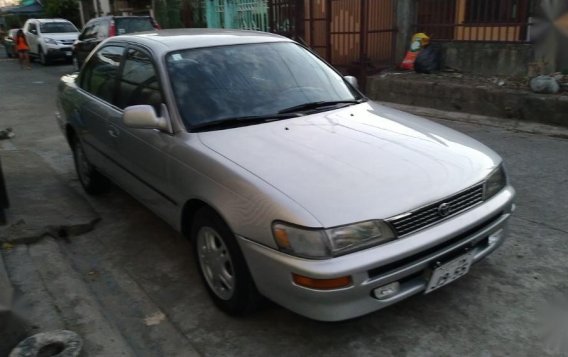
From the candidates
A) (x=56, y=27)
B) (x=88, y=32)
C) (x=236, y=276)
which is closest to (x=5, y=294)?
(x=236, y=276)

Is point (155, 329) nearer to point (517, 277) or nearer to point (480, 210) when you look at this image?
point (480, 210)

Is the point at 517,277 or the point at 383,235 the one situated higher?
the point at 383,235

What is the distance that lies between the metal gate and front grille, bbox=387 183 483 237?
6.83m

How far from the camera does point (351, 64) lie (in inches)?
375

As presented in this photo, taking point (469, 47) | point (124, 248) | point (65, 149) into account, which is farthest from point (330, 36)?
point (124, 248)

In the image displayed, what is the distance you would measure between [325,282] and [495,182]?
1.32 m

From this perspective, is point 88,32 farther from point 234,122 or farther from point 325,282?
point 325,282

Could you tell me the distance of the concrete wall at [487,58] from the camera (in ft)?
24.3

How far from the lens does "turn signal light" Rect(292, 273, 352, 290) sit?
231 cm

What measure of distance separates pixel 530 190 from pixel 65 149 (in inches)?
228

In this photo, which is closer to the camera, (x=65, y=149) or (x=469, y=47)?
(x=65, y=149)

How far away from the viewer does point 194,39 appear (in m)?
3.78

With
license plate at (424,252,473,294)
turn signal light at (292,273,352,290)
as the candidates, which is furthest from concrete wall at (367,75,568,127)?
turn signal light at (292,273,352,290)

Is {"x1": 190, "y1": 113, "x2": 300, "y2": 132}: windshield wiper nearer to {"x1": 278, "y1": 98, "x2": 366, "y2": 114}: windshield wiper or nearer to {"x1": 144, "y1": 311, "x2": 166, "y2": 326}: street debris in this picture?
{"x1": 278, "y1": 98, "x2": 366, "y2": 114}: windshield wiper
